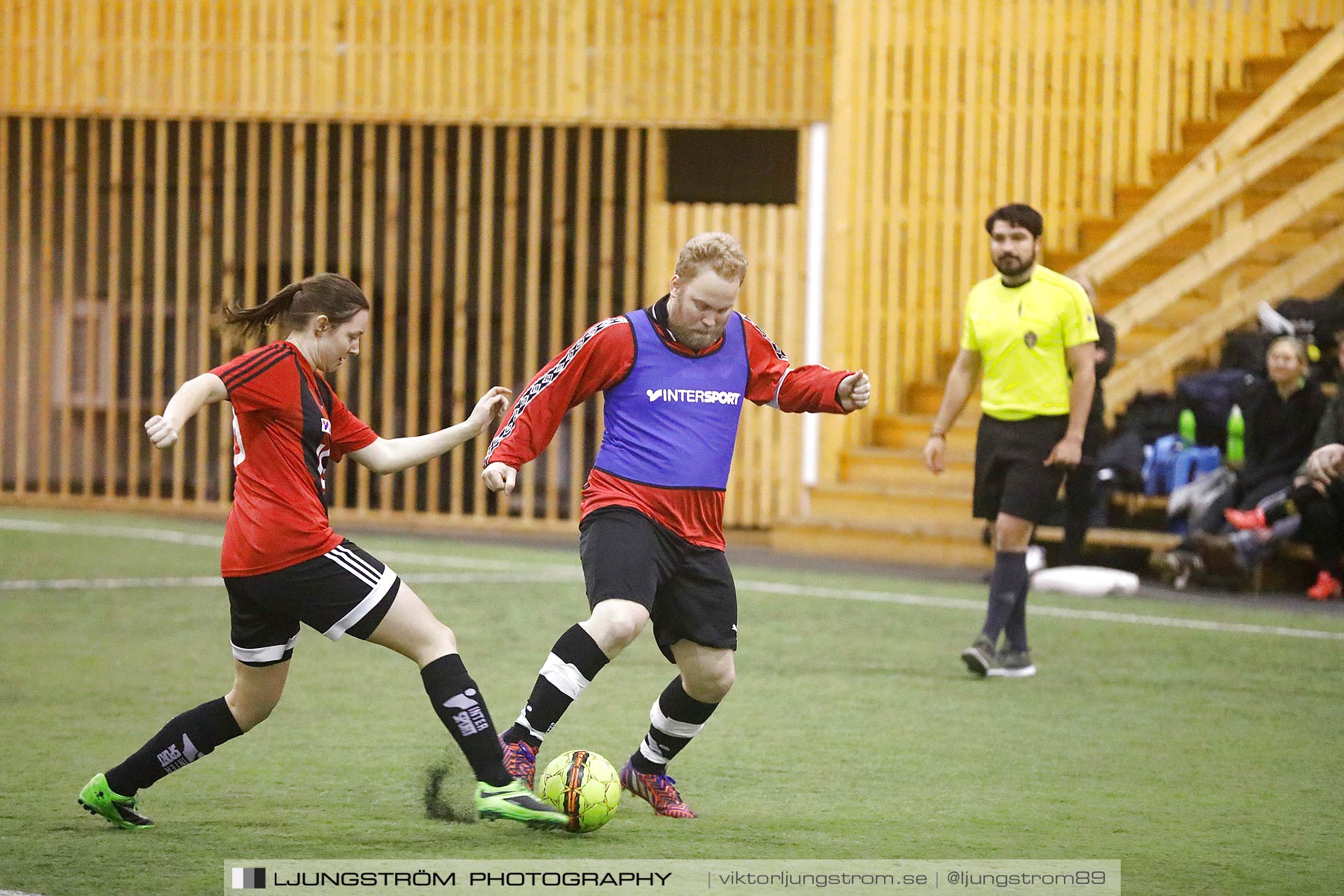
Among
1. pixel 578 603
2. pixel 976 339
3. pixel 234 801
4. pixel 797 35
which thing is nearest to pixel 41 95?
pixel 797 35

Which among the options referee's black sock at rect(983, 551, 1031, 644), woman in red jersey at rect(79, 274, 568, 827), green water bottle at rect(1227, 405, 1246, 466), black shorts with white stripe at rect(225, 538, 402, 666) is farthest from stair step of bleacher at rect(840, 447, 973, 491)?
black shorts with white stripe at rect(225, 538, 402, 666)

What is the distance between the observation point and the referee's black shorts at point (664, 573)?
4.59 m

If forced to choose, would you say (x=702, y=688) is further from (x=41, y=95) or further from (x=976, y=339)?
(x=41, y=95)

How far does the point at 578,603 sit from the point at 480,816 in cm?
525

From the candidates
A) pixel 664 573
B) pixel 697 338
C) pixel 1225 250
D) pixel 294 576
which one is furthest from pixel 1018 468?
pixel 1225 250

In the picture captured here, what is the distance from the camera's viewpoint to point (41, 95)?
48.1ft

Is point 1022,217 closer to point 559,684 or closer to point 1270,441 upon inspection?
point 559,684

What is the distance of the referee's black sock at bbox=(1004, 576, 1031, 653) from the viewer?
754cm

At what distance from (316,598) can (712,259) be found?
1.37 metres

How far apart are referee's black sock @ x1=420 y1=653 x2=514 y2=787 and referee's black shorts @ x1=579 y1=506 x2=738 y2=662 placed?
0.42 m

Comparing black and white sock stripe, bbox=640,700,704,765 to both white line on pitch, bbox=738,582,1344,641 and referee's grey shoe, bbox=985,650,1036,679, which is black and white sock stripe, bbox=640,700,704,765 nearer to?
referee's grey shoe, bbox=985,650,1036,679

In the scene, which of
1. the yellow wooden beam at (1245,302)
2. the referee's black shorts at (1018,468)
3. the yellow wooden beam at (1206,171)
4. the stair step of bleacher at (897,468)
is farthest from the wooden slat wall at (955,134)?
the referee's black shorts at (1018,468)

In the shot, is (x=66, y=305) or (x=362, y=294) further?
(x=66, y=305)

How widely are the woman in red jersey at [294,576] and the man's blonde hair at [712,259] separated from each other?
2.34ft
